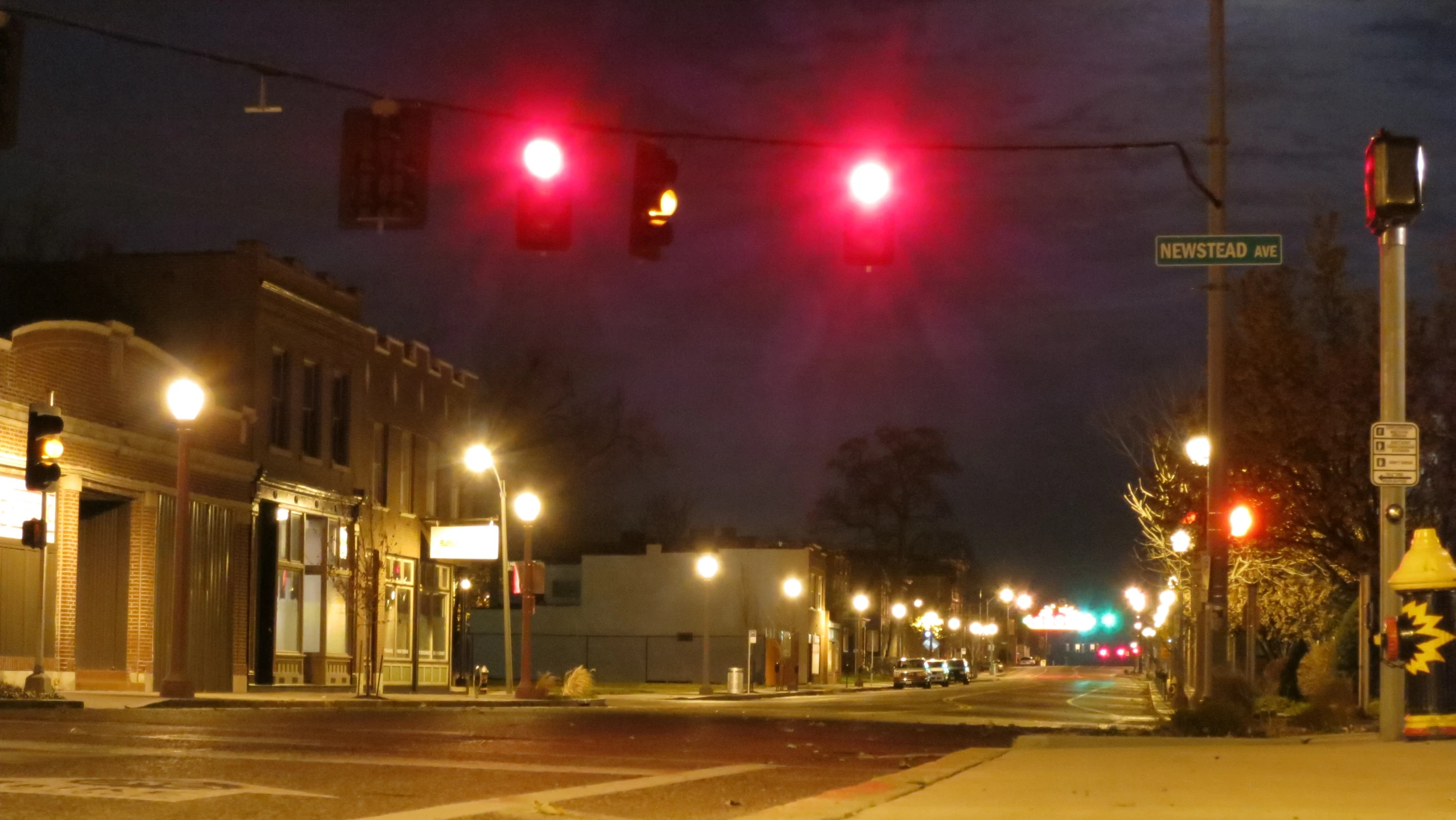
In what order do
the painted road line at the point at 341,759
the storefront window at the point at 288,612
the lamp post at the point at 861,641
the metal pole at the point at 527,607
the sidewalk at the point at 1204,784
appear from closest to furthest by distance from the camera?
1. the sidewalk at the point at 1204,784
2. the painted road line at the point at 341,759
3. the metal pole at the point at 527,607
4. the storefront window at the point at 288,612
5. the lamp post at the point at 861,641

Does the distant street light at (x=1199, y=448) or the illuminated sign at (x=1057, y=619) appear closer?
the distant street light at (x=1199, y=448)

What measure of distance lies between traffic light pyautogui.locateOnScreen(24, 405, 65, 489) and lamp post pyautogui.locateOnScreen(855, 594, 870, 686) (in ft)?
181

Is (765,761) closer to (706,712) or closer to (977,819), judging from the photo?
(977,819)

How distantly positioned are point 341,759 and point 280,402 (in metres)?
27.1

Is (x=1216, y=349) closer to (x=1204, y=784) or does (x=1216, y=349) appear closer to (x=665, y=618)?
(x=1204, y=784)

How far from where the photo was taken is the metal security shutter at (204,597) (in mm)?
36094

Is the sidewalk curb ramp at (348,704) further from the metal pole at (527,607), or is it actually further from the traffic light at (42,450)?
the traffic light at (42,450)

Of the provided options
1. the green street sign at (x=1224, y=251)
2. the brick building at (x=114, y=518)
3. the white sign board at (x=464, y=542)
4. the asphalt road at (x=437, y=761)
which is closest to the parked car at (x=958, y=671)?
the white sign board at (x=464, y=542)

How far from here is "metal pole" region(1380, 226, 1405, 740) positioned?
16859 millimetres

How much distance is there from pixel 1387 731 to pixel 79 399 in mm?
25737

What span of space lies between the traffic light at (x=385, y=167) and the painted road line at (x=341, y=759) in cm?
498

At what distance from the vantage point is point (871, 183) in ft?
60.7

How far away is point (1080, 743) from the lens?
1777cm

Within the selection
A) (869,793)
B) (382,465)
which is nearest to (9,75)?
(869,793)
